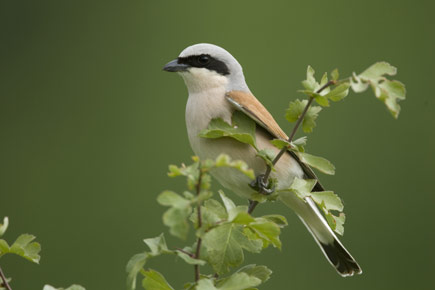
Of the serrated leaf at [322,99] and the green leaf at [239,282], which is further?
the serrated leaf at [322,99]

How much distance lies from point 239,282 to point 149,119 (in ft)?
10.4

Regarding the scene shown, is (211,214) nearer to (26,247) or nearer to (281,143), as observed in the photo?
(281,143)

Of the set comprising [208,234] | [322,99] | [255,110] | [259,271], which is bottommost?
[259,271]

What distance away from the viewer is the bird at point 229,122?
6.79ft

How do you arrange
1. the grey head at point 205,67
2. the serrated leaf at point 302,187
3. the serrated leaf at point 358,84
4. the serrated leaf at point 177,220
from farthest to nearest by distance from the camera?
the grey head at point 205,67, the serrated leaf at point 302,187, the serrated leaf at point 358,84, the serrated leaf at point 177,220

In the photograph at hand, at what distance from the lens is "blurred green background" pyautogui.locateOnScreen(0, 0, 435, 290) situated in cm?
381

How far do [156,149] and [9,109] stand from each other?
4.26 ft

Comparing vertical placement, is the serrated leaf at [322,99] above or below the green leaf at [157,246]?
above

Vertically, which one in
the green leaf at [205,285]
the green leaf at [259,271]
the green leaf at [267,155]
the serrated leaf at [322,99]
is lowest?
the green leaf at [259,271]

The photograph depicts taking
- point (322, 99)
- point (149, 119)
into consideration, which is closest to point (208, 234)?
point (322, 99)

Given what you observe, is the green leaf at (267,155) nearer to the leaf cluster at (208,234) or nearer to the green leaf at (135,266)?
the leaf cluster at (208,234)

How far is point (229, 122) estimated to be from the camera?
2145 mm

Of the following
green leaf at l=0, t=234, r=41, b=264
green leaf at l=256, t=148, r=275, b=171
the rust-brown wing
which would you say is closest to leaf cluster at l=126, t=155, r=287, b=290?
green leaf at l=256, t=148, r=275, b=171

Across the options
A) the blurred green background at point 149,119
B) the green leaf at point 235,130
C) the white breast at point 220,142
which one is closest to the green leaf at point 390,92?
the green leaf at point 235,130
